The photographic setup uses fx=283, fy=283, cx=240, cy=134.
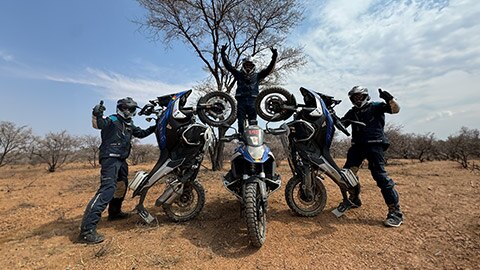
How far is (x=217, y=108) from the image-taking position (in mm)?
5141

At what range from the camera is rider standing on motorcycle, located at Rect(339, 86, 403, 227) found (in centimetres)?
459

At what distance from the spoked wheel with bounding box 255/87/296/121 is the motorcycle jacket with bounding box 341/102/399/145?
1.05 metres

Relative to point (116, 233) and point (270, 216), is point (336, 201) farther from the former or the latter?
point (116, 233)

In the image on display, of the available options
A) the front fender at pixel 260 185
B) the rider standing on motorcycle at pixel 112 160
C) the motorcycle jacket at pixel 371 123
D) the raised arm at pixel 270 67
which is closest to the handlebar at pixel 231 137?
the front fender at pixel 260 185

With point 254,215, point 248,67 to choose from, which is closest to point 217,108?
point 248,67

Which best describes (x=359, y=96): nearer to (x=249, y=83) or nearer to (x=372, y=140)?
(x=372, y=140)

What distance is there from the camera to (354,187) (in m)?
4.83

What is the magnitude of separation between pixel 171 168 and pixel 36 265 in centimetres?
217

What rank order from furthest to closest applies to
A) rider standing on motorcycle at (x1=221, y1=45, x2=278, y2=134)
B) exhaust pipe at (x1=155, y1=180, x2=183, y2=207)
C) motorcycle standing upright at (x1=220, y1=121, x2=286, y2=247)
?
1. rider standing on motorcycle at (x1=221, y1=45, x2=278, y2=134)
2. exhaust pipe at (x1=155, y1=180, x2=183, y2=207)
3. motorcycle standing upright at (x1=220, y1=121, x2=286, y2=247)

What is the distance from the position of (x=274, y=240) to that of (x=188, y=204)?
5.90 feet

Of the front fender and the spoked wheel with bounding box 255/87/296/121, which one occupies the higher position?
the spoked wheel with bounding box 255/87/296/121

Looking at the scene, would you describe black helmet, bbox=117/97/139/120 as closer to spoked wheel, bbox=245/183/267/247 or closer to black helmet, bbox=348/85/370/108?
spoked wheel, bbox=245/183/267/247

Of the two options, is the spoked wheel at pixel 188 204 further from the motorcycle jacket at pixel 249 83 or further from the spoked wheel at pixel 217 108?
the motorcycle jacket at pixel 249 83

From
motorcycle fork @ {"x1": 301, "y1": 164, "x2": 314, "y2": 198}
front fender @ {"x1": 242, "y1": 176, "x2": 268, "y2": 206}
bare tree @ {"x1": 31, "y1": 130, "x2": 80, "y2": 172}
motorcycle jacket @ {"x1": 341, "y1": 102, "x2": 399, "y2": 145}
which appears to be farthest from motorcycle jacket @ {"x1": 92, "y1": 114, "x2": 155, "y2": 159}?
bare tree @ {"x1": 31, "y1": 130, "x2": 80, "y2": 172}
